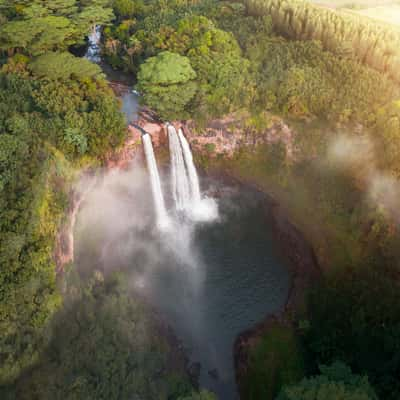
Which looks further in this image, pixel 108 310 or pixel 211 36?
pixel 211 36

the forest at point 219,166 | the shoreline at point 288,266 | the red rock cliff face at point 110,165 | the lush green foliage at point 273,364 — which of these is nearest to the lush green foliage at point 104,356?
the forest at point 219,166

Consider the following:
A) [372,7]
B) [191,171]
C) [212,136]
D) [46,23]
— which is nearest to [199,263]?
[191,171]

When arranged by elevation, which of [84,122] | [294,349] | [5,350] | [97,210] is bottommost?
[294,349]

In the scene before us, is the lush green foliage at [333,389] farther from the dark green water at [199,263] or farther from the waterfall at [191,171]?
the waterfall at [191,171]

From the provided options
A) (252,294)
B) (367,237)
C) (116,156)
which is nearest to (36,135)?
(116,156)

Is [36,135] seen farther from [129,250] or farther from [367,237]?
[367,237]

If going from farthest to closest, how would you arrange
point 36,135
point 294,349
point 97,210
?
point 97,210 < point 36,135 < point 294,349

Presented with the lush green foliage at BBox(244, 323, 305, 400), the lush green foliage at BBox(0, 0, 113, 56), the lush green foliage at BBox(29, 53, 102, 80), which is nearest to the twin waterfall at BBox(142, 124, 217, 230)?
the lush green foliage at BBox(29, 53, 102, 80)
